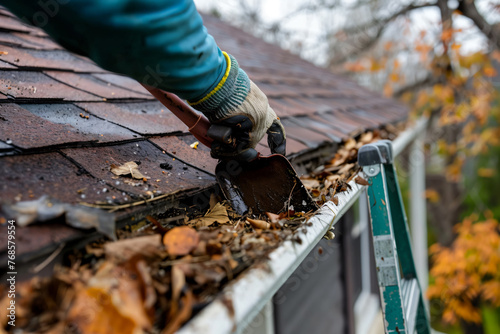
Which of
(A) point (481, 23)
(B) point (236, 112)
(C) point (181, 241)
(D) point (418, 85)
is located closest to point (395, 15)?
(A) point (481, 23)

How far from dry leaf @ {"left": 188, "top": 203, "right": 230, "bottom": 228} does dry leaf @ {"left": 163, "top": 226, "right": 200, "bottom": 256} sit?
0.19 m

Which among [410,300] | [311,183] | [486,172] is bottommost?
[410,300]

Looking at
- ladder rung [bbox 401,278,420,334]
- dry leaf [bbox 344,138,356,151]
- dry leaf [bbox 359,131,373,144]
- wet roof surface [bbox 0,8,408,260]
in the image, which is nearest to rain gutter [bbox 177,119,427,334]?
wet roof surface [bbox 0,8,408,260]

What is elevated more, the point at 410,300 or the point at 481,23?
the point at 481,23

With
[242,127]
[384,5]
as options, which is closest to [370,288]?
[242,127]

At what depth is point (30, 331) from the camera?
1.87 feet

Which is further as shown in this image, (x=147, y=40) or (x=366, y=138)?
(x=366, y=138)

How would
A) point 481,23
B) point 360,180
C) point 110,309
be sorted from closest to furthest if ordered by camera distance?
1. point 110,309
2. point 360,180
3. point 481,23

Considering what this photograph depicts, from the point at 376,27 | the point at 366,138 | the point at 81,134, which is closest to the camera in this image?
the point at 81,134

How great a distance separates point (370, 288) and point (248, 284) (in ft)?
16.3

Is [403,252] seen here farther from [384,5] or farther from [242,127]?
[384,5]

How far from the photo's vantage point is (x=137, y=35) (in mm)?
745

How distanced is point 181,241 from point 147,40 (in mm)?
448

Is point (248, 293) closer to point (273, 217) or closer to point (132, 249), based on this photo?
point (132, 249)
